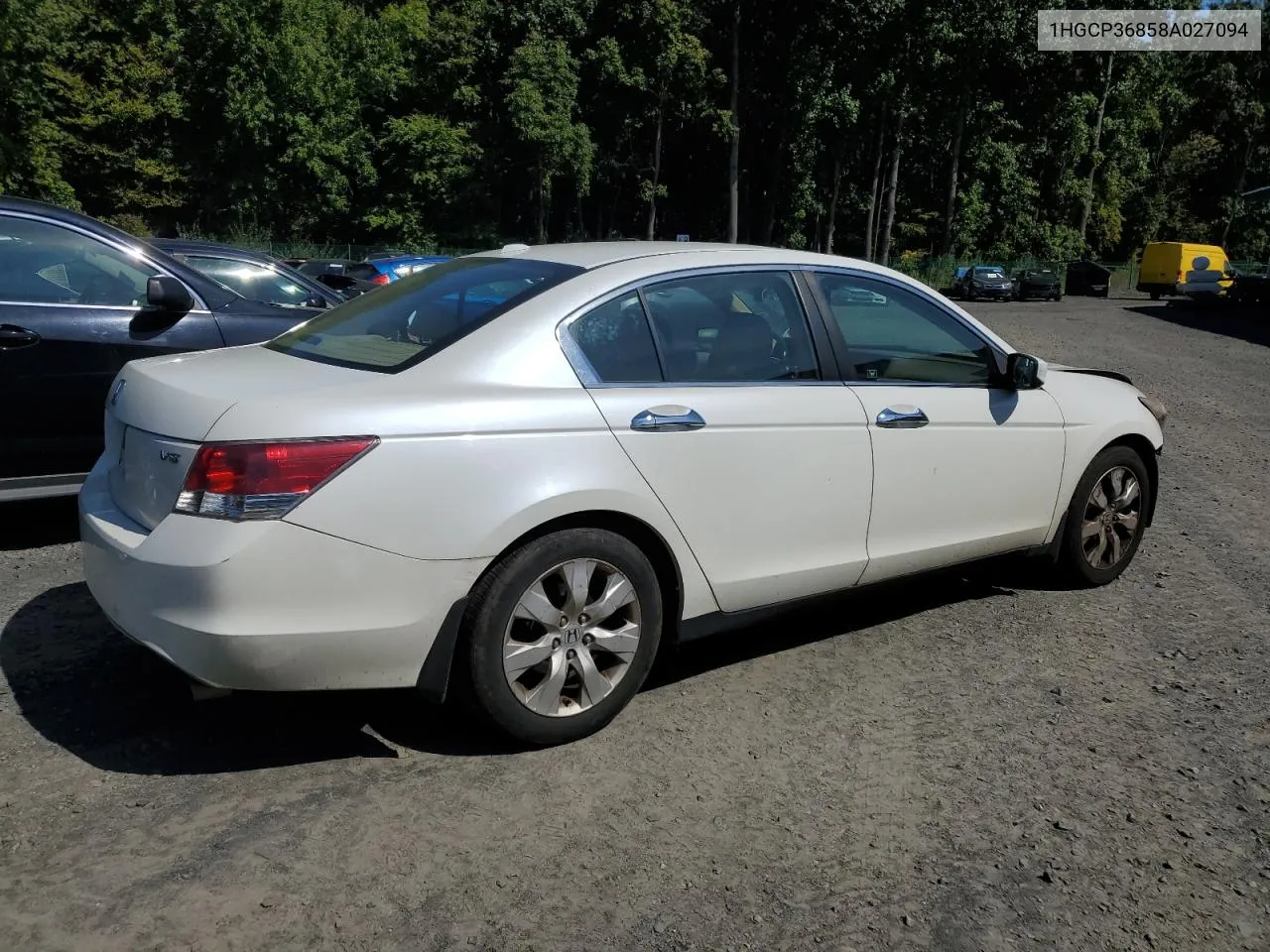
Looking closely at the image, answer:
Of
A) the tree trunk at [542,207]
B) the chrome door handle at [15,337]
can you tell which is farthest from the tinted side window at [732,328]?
the tree trunk at [542,207]

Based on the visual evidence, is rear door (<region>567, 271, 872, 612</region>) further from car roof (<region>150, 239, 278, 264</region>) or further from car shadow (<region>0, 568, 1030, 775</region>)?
car roof (<region>150, 239, 278, 264</region>)

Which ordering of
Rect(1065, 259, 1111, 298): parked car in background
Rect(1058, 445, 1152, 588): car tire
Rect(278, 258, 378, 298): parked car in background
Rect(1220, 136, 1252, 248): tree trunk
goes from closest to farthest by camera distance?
Rect(1058, 445, 1152, 588): car tire < Rect(278, 258, 378, 298): parked car in background < Rect(1065, 259, 1111, 298): parked car in background < Rect(1220, 136, 1252, 248): tree trunk

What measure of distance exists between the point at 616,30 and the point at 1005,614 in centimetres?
5481

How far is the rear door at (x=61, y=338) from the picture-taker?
17.7 ft

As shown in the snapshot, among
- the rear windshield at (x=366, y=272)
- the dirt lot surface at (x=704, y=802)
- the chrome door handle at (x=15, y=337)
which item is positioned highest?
the chrome door handle at (x=15, y=337)

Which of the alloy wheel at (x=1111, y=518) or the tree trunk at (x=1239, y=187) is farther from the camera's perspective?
the tree trunk at (x=1239, y=187)

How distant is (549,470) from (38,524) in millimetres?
4208

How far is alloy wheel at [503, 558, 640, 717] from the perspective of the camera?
348 cm

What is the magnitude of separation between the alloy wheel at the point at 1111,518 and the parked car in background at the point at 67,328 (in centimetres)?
454

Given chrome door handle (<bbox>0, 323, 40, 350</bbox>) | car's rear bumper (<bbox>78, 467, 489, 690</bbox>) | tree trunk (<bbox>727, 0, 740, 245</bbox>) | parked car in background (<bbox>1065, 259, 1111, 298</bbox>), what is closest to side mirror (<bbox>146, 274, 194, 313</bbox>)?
chrome door handle (<bbox>0, 323, 40, 350</bbox>)

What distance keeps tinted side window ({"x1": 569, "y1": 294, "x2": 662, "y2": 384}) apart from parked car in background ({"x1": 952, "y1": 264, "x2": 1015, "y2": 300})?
1741 inches

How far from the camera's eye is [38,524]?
6.28 metres

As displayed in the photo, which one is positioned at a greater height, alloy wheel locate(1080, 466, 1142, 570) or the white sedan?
the white sedan

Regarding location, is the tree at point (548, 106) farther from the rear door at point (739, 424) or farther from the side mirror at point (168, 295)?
the rear door at point (739, 424)
